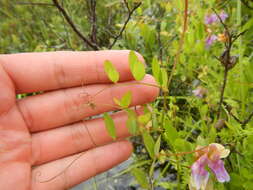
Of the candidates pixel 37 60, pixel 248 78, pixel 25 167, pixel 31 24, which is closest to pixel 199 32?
pixel 248 78

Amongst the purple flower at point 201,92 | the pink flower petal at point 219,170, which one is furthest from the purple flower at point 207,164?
the purple flower at point 201,92

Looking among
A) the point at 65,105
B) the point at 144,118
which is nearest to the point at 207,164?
the point at 144,118

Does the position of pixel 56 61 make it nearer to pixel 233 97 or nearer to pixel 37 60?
pixel 37 60

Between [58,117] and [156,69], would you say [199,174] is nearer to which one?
[156,69]

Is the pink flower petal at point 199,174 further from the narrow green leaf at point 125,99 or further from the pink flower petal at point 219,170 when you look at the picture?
the narrow green leaf at point 125,99

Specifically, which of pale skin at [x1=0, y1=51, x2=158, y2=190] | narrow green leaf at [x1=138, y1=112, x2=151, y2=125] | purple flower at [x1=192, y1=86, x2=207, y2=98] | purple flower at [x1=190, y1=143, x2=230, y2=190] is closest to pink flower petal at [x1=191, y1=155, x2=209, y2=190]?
purple flower at [x1=190, y1=143, x2=230, y2=190]

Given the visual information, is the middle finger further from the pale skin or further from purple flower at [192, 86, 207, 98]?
purple flower at [192, 86, 207, 98]
